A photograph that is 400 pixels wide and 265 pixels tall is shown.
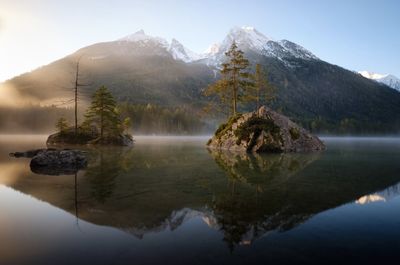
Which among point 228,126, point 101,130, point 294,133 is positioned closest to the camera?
point 294,133

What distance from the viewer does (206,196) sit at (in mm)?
12398

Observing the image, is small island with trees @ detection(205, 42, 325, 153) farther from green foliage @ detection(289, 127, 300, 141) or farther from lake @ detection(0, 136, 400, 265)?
lake @ detection(0, 136, 400, 265)

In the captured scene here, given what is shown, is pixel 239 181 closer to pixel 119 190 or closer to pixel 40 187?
pixel 119 190

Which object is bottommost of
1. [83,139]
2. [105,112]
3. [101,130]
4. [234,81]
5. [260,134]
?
[83,139]

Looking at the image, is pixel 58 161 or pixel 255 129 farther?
pixel 255 129

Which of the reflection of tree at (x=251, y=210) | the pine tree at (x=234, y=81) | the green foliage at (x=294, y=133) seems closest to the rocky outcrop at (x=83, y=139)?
the pine tree at (x=234, y=81)

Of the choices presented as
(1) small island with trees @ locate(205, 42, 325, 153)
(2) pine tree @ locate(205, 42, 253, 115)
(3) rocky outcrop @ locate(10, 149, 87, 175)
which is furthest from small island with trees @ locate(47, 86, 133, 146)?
(3) rocky outcrop @ locate(10, 149, 87, 175)

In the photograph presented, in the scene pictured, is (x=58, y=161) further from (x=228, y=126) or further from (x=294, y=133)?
(x=294, y=133)

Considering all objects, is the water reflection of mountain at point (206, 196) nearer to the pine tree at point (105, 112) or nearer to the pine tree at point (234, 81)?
the pine tree at point (234, 81)

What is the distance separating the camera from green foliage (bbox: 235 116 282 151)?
139 ft

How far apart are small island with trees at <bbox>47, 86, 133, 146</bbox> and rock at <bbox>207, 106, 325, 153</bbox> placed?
21.1 meters

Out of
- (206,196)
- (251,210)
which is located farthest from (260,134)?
(251,210)

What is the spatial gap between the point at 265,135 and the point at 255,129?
1.64 m

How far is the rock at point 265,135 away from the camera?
41750 mm
